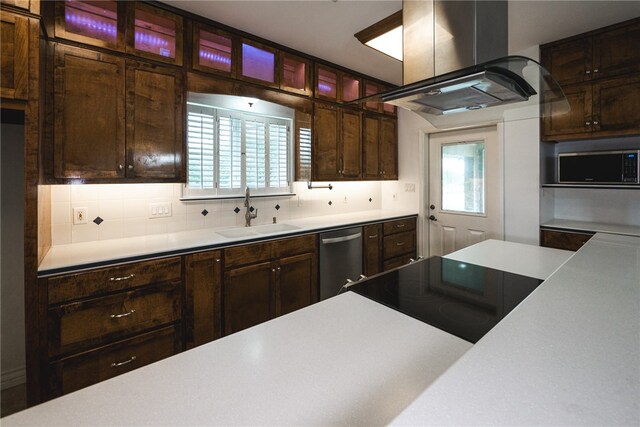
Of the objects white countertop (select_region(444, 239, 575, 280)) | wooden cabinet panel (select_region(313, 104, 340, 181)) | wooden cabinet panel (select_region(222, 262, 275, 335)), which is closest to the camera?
white countertop (select_region(444, 239, 575, 280))

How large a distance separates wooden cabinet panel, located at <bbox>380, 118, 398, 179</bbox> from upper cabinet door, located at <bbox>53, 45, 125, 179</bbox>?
9.46 feet

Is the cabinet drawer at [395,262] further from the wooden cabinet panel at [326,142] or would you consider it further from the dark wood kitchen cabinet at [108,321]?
the dark wood kitchen cabinet at [108,321]

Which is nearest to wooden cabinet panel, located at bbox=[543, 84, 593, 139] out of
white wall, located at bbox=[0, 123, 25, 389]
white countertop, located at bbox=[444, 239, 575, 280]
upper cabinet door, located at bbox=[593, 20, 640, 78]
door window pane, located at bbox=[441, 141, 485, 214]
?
upper cabinet door, located at bbox=[593, 20, 640, 78]

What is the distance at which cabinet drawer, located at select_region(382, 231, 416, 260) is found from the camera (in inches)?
142

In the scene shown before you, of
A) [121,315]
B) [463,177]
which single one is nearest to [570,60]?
[463,177]

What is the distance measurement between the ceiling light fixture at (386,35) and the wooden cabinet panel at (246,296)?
2.12m

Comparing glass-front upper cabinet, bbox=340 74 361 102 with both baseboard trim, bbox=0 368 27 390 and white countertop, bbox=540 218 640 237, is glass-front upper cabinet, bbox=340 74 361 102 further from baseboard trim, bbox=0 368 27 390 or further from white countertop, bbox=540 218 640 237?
baseboard trim, bbox=0 368 27 390

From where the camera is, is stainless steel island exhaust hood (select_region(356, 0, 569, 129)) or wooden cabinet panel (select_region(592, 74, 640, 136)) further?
wooden cabinet panel (select_region(592, 74, 640, 136))

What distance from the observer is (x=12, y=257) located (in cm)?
205

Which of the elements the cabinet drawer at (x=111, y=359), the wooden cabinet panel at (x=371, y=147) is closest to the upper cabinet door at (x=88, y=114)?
the cabinet drawer at (x=111, y=359)

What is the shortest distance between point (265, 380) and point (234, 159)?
238 cm

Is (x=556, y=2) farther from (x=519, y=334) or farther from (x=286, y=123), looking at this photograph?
(x=519, y=334)

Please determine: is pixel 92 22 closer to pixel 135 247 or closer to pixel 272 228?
pixel 135 247

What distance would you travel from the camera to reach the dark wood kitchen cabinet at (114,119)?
1.88 metres
